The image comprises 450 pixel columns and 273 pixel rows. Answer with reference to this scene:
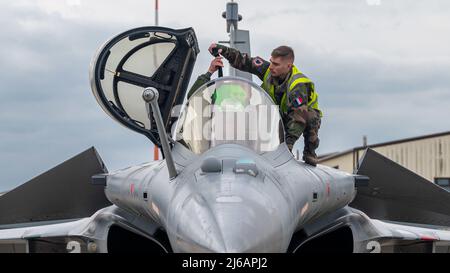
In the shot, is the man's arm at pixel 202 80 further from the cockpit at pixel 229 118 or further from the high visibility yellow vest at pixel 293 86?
the cockpit at pixel 229 118

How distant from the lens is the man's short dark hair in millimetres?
8883

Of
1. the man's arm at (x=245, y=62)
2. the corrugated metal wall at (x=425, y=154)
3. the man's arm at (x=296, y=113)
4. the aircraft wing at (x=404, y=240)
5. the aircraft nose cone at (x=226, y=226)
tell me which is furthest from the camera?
the corrugated metal wall at (x=425, y=154)

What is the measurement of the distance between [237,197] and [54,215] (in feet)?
22.3

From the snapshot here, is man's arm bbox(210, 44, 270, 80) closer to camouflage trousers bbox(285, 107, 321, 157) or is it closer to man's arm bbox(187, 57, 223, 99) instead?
man's arm bbox(187, 57, 223, 99)

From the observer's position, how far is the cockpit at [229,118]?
734cm

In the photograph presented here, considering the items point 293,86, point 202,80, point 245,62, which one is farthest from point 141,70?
point 293,86

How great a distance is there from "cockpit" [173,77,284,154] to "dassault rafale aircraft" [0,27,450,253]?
1cm

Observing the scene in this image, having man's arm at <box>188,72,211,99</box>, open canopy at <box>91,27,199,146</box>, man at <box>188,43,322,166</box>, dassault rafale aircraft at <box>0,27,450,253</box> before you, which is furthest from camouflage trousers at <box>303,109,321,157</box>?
open canopy at <box>91,27,199,146</box>

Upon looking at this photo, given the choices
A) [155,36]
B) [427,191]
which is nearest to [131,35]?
[155,36]

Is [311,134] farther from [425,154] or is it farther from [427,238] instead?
[425,154]

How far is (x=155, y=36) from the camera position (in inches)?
430

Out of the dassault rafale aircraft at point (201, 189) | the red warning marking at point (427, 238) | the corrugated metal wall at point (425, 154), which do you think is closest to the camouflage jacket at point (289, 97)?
the dassault rafale aircraft at point (201, 189)

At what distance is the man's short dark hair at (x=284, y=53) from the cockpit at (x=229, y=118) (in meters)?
1.02
